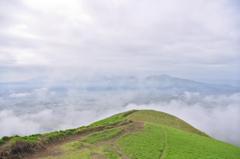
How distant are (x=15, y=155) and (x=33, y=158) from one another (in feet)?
10.3

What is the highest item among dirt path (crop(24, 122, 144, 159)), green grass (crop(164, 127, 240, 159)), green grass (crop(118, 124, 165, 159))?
dirt path (crop(24, 122, 144, 159))

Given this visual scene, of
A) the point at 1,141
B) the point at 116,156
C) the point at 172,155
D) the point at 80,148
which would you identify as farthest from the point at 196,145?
the point at 1,141

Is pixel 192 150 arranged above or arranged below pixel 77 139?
below

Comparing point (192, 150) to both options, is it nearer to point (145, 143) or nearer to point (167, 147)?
point (167, 147)

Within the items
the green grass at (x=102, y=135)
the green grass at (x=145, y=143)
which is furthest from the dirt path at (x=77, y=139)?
the green grass at (x=145, y=143)

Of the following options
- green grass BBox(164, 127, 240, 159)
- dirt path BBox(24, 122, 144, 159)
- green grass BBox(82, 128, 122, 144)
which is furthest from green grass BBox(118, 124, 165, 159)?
green grass BBox(82, 128, 122, 144)

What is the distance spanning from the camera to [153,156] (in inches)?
1535

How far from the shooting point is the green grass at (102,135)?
48069mm

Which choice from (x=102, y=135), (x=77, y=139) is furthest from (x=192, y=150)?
(x=77, y=139)

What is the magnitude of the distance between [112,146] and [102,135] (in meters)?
7.96

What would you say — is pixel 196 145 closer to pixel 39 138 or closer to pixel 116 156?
pixel 116 156

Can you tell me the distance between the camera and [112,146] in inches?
1727

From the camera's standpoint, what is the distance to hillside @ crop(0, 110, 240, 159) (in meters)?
38.6

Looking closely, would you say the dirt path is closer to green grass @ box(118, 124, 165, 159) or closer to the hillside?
the hillside
